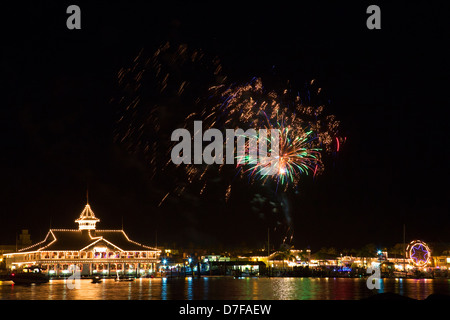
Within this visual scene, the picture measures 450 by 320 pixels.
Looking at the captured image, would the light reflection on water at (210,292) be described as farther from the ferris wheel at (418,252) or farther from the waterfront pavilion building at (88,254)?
the waterfront pavilion building at (88,254)

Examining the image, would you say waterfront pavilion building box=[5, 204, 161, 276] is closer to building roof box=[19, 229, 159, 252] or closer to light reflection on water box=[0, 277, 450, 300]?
building roof box=[19, 229, 159, 252]

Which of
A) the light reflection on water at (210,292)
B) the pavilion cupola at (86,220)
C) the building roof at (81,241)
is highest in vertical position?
the pavilion cupola at (86,220)

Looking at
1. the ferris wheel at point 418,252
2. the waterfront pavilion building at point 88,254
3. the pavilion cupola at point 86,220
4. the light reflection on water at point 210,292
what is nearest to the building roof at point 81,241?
the waterfront pavilion building at point 88,254

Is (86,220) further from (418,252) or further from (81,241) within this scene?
(418,252)

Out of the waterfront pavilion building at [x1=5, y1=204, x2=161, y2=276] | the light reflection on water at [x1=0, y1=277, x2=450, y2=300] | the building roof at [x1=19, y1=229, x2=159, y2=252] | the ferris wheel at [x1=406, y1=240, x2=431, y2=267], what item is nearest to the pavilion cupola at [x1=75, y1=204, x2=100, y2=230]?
the waterfront pavilion building at [x1=5, y1=204, x2=161, y2=276]
